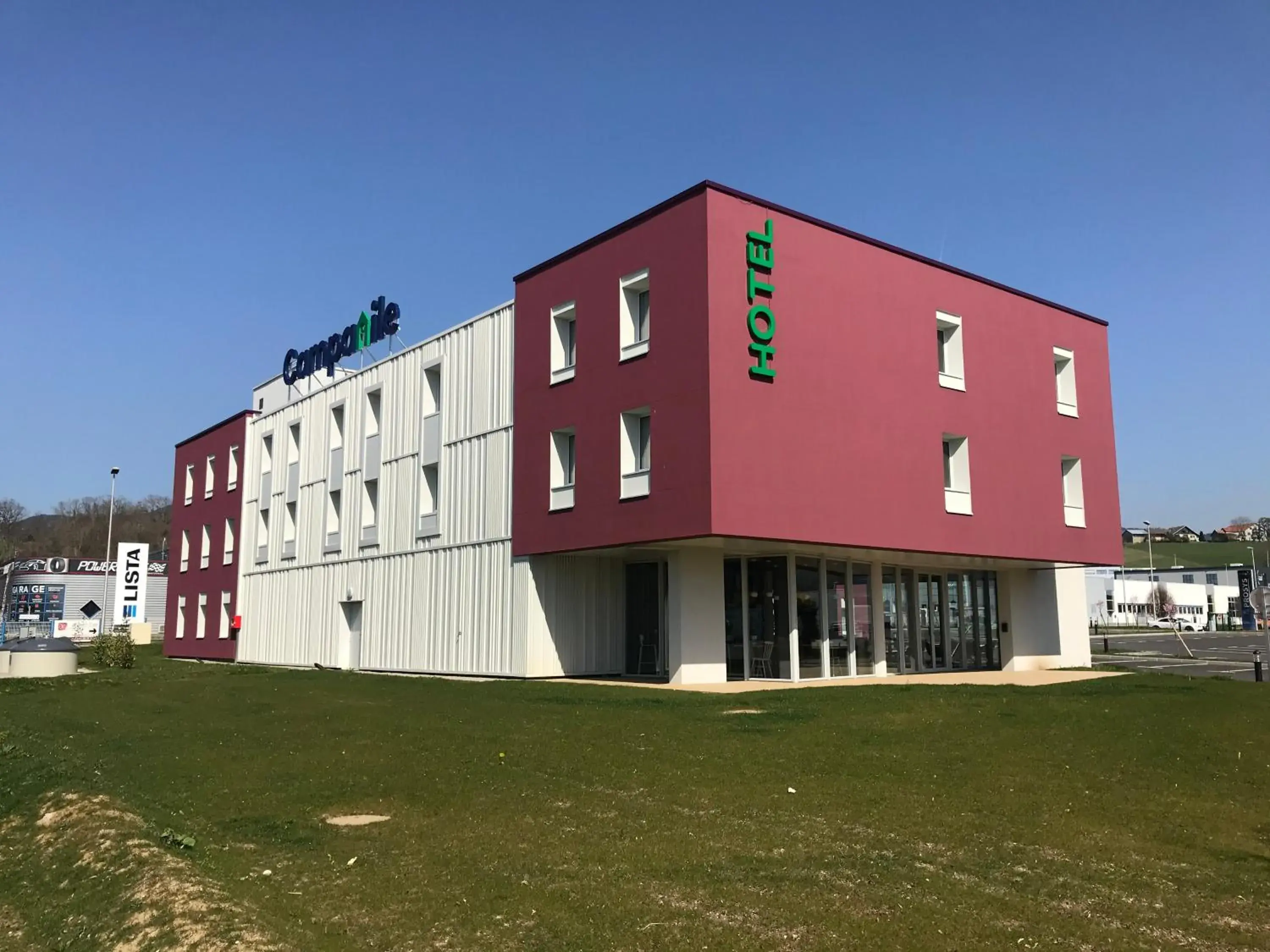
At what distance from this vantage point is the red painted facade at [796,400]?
838 inches

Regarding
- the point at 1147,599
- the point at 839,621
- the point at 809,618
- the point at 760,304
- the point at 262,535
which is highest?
the point at 760,304

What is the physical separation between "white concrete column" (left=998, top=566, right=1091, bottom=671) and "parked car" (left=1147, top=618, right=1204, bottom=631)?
5998cm

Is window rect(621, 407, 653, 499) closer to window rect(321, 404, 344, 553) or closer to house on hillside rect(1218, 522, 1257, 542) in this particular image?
window rect(321, 404, 344, 553)

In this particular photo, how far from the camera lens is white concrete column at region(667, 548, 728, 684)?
23.0m

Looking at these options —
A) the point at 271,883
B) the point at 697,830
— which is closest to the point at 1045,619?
the point at 697,830

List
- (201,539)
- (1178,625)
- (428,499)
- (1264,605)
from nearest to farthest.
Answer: (428,499)
(1264,605)
(201,539)
(1178,625)

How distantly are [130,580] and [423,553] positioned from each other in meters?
40.9

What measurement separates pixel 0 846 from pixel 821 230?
19.8 m

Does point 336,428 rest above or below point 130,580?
above

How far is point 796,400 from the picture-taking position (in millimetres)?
22297

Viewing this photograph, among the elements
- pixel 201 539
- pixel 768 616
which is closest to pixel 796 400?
pixel 768 616

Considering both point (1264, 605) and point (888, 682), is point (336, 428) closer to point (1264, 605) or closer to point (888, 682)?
point (888, 682)

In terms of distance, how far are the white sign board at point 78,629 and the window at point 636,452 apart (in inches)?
1975

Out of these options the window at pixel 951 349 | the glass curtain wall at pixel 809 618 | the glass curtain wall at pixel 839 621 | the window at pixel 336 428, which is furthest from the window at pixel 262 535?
the window at pixel 951 349
